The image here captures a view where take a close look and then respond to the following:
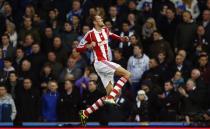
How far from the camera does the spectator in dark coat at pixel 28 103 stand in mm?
23688

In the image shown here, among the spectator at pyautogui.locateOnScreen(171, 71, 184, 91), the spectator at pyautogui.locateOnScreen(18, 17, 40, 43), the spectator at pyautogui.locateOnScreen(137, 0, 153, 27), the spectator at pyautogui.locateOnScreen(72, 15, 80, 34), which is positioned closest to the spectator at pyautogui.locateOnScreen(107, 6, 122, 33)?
the spectator at pyautogui.locateOnScreen(137, 0, 153, 27)

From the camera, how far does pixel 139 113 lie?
75.5 ft

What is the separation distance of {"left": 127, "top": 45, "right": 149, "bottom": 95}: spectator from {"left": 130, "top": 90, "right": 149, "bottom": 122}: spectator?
896 millimetres

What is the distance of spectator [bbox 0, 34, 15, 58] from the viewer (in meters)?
25.0

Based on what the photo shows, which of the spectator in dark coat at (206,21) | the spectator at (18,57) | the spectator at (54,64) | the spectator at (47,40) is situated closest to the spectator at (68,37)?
the spectator at (47,40)

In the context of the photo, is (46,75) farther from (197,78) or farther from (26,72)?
(197,78)

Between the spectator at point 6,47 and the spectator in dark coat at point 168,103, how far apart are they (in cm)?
441

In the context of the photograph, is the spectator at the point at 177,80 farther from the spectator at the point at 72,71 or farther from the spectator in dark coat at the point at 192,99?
the spectator at the point at 72,71

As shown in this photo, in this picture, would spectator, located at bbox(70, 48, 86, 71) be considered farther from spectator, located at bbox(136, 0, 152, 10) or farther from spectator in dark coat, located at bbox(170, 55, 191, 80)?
spectator, located at bbox(136, 0, 152, 10)

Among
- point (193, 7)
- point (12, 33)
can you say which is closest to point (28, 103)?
point (12, 33)

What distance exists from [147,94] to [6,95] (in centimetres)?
349

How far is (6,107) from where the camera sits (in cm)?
2342

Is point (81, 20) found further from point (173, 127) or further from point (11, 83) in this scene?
point (173, 127)

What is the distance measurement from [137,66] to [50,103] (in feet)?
7.91
